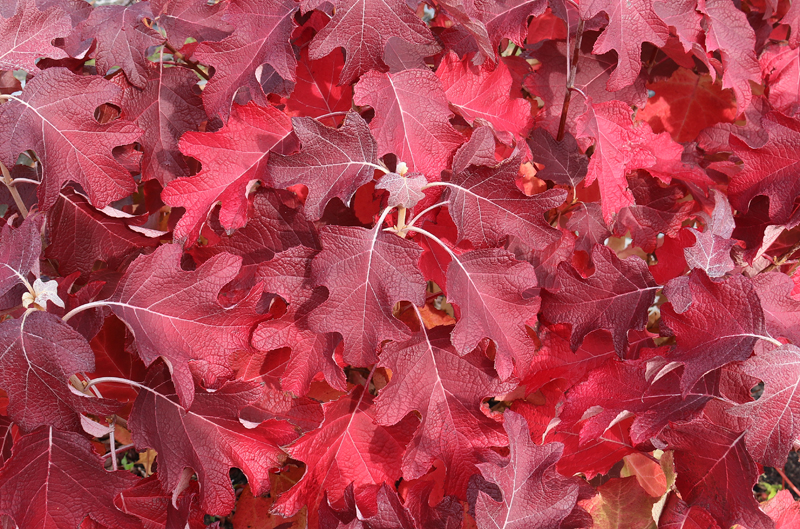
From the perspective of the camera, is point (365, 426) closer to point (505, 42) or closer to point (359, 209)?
point (359, 209)

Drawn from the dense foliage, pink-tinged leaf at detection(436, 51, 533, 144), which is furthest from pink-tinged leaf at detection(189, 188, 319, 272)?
pink-tinged leaf at detection(436, 51, 533, 144)

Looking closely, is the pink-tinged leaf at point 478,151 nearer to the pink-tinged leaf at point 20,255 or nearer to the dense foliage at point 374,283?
the dense foliage at point 374,283

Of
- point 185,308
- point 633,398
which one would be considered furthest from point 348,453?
point 633,398

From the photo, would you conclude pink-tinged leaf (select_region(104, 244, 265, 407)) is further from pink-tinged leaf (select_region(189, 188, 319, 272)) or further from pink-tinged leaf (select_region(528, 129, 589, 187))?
pink-tinged leaf (select_region(528, 129, 589, 187))

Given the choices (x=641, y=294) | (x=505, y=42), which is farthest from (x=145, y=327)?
(x=505, y=42)

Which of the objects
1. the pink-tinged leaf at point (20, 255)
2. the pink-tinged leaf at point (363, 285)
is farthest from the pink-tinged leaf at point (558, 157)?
the pink-tinged leaf at point (20, 255)
